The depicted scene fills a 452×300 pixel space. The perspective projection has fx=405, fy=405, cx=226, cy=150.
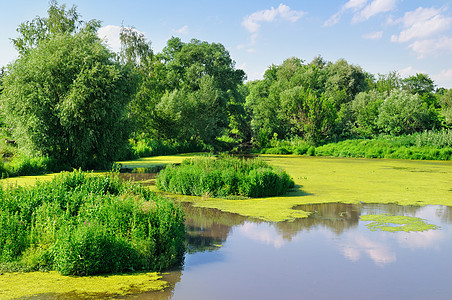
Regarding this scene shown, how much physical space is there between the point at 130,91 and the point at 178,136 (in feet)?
64.5

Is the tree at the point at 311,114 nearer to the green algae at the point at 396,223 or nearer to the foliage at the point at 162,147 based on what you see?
Result: the foliage at the point at 162,147

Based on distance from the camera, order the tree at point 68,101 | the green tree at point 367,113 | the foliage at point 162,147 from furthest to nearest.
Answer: the green tree at point 367,113, the foliage at point 162,147, the tree at point 68,101

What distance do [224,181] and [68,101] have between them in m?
10.9

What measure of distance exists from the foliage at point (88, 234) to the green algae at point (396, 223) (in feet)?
18.7

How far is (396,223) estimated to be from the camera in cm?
1152

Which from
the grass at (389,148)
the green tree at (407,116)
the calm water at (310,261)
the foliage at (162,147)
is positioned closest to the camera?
the calm water at (310,261)

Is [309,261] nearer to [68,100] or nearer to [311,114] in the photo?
[68,100]

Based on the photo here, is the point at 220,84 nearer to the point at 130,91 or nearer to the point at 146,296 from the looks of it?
the point at 130,91

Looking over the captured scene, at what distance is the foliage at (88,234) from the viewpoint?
23.3 feet

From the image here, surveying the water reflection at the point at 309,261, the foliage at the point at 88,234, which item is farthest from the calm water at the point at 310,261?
the foliage at the point at 88,234

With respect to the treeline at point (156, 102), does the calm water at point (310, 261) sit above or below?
below

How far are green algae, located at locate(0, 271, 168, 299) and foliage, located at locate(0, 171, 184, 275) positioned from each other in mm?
242

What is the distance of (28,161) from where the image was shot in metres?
20.9

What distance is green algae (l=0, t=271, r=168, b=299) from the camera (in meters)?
6.29
